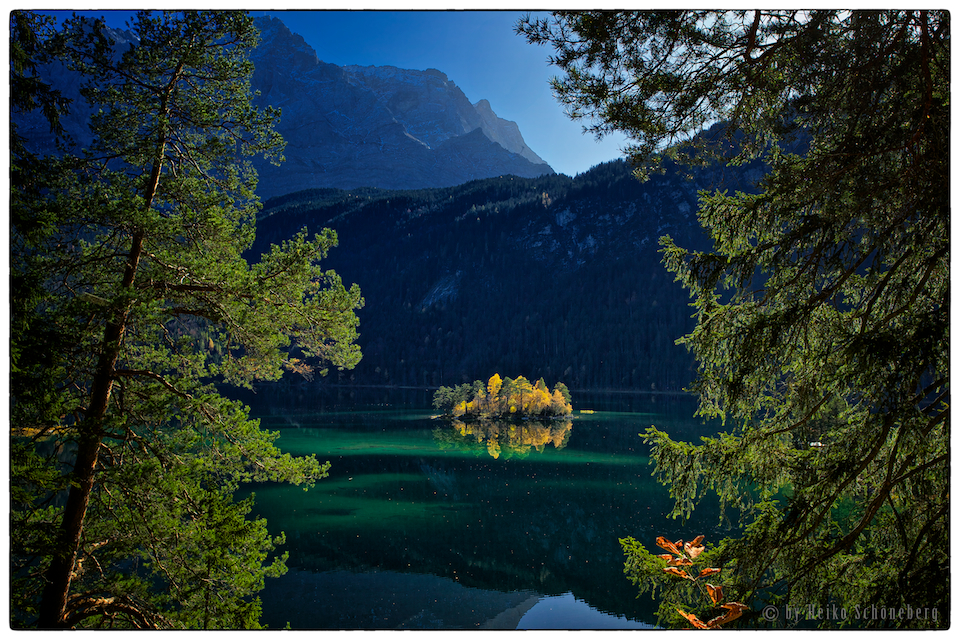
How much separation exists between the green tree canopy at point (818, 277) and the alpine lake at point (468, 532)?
22.7 inches

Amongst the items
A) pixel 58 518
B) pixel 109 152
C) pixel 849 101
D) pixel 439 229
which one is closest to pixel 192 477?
pixel 58 518

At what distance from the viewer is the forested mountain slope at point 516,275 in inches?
3007

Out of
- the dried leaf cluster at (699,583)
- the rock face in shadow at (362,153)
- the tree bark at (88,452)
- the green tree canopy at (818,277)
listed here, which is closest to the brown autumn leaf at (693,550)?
the dried leaf cluster at (699,583)

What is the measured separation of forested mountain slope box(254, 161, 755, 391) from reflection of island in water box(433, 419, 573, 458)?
1541 inches

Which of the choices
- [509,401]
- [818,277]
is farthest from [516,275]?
[818,277]

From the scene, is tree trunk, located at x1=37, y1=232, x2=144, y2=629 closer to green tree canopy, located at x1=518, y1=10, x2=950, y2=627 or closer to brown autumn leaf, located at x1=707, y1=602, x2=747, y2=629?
green tree canopy, located at x1=518, y1=10, x2=950, y2=627

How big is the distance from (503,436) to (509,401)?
778 centimetres

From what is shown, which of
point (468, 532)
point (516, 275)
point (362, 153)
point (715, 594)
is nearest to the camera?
point (715, 594)

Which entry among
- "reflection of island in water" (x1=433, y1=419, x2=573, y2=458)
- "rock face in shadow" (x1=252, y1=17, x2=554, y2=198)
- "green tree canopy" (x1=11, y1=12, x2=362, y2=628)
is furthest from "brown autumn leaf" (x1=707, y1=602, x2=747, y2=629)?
"reflection of island in water" (x1=433, y1=419, x2=573, y2=458)

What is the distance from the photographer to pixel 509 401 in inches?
1346

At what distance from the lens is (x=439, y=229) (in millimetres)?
126375

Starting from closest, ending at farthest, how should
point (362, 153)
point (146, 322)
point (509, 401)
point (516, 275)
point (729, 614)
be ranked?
point (729, 614), point (146, 322), point (509, 401), point (362, 153), point (516, 275)

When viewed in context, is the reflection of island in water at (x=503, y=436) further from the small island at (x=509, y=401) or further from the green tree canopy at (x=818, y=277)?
the green tree canopy at (x=818, y=277)

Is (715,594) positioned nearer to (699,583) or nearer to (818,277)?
(699,583)
